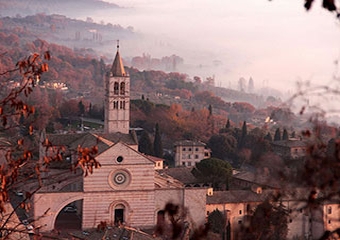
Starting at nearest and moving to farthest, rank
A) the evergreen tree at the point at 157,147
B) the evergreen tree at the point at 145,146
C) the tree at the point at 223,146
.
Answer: the evergreen tree at the point at 145,146, the evergreen tree at the point at 157,147, the tree at the point at 223,146

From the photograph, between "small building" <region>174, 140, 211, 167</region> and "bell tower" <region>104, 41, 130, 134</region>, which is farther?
"small building" <region>174, 140, 211, 167</region>

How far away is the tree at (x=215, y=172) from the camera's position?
92.3ft

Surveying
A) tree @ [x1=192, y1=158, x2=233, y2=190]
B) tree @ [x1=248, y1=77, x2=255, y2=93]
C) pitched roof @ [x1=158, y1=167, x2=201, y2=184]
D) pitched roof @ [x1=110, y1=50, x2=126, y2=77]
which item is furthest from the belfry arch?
tree @ [x1=248, y1=77, x2=255, y2=93]

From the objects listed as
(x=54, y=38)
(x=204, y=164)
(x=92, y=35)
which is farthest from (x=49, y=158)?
(x=92, y=35)

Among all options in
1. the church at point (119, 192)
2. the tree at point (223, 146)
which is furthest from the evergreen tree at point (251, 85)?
the church at point (119, 192)

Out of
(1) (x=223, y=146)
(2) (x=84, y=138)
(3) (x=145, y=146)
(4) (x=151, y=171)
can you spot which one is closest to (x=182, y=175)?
(2) (x=84, y=138)

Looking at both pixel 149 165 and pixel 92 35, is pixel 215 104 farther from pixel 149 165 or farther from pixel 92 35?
pixel 92 35

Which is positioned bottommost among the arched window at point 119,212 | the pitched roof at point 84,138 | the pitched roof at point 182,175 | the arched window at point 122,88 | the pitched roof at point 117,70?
the arched window at point 119,212

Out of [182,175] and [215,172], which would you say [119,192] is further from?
[182,175]

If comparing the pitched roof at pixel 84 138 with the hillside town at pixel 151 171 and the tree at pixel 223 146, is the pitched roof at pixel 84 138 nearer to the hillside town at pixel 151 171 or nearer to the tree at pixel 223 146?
the hillside town at pixel 151 171

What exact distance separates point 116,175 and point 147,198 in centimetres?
126

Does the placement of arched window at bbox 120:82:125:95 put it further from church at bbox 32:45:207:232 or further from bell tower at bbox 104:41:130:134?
church at bbox 32:45:207:232

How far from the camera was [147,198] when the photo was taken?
24.5m

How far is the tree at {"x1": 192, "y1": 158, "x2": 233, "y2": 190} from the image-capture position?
28.1 metres
